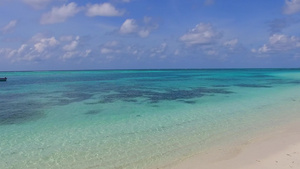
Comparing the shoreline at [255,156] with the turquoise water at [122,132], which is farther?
the turquoise water at [122,132]

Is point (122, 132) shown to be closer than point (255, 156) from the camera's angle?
No

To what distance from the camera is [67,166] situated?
7137 mm

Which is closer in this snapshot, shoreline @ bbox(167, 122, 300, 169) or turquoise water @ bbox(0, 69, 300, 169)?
shoreline @ bbox(167, 122, 300, 169)

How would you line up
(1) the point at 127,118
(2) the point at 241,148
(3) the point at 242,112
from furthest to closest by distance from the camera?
(3) the point at 242,112 < (1) the point at 127,118 < (2) the point at 241,148

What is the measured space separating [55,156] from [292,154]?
7.60m

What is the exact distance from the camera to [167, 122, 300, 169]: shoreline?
22.5 ft

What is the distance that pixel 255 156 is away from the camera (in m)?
7.57

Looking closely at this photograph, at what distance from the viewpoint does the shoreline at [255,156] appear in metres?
6.86

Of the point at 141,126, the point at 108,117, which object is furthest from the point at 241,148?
the point at 108,117

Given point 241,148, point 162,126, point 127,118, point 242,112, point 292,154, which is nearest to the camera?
point 292,154

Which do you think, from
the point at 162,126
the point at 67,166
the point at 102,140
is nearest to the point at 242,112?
the point at 162,126

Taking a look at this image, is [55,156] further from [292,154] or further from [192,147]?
[292,154]

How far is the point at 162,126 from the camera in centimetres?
1135

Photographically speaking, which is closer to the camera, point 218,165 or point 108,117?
point 218,165
